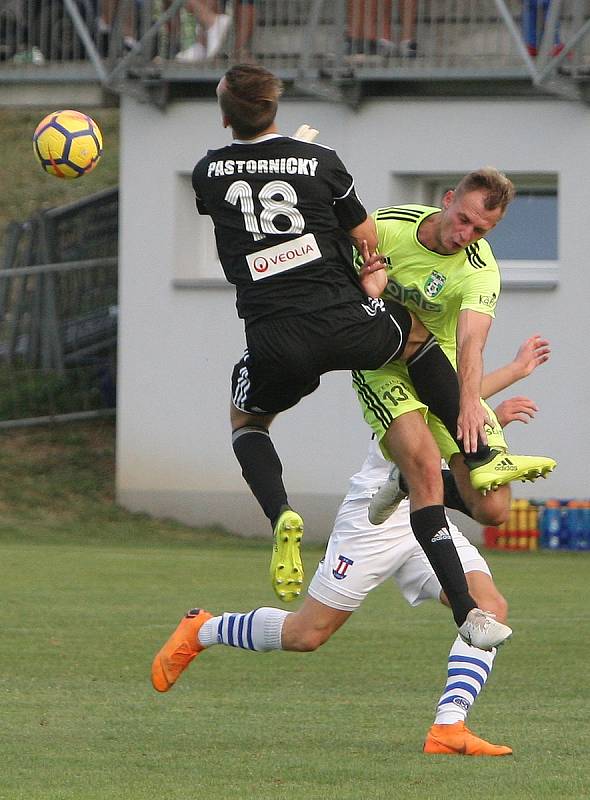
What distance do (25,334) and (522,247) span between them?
6.59m

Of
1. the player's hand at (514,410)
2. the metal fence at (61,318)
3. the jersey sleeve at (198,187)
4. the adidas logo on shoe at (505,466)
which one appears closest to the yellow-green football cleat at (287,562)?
the adidas logo on shoe at (505,466)

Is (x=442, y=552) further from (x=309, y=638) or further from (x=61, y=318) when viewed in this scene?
(x=61, y=318)

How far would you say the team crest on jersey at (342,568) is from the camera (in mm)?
7500

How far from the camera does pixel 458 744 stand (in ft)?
22.3

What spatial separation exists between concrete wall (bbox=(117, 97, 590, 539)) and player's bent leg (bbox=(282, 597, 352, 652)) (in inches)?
432

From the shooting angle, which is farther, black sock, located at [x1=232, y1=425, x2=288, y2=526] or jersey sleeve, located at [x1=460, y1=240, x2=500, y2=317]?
black sock, located at [x1=232, y1=425, x2=288, y2=526]

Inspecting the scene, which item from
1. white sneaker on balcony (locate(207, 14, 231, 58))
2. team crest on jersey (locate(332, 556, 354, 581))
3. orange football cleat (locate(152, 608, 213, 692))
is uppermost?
white sneaker on balcony (locate(207, 14, 231, 58))

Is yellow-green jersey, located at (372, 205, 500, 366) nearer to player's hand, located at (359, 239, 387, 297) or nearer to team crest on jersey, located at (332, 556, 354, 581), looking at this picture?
player's hand, located at (359, 239, 387, 297)

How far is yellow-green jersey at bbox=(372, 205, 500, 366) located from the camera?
7281 millimetres

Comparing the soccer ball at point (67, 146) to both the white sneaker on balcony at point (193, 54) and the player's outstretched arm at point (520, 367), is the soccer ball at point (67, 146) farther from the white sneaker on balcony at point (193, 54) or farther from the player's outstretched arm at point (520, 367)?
the white sneaker on balcony at point (193, 54)

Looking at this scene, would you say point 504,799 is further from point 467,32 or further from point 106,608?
point 467,32

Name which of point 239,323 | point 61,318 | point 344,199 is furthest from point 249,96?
point 61,318

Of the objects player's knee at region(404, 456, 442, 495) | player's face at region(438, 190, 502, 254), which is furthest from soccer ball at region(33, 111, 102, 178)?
player's knee at region(404, 456, 442, 495)

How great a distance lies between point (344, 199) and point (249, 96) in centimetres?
56
